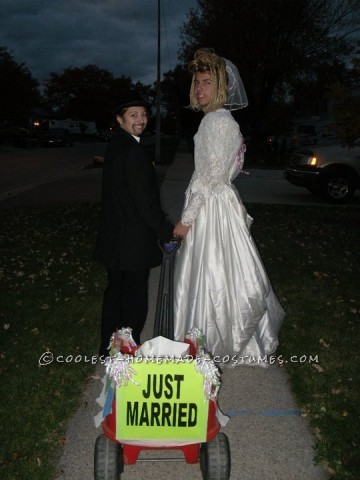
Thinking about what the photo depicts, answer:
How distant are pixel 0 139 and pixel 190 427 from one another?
1721 inches

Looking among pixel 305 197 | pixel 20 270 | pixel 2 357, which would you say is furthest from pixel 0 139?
pixel 2 357

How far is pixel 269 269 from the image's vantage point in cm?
723

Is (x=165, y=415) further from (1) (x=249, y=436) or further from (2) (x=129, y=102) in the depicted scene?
(2) (x=129, y=102)

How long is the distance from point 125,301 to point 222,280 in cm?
71

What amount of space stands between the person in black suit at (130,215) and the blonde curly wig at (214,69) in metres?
0.48

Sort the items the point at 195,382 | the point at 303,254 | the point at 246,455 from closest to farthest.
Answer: the point at 195,382 < the point at 246,455 < the point at 303,254

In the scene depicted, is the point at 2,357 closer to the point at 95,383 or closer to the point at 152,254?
the point at 95,383

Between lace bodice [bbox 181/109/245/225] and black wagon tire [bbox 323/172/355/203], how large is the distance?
10037 millimetres

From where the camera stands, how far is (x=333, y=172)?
1345cm

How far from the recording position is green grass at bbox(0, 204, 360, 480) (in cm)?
331

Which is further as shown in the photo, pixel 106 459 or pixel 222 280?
pixel 222 280

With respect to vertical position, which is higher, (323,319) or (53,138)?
(323,319)

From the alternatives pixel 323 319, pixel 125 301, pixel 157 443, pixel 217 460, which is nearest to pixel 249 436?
pixel 217 460

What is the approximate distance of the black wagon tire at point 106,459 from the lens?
2711 millimetres
